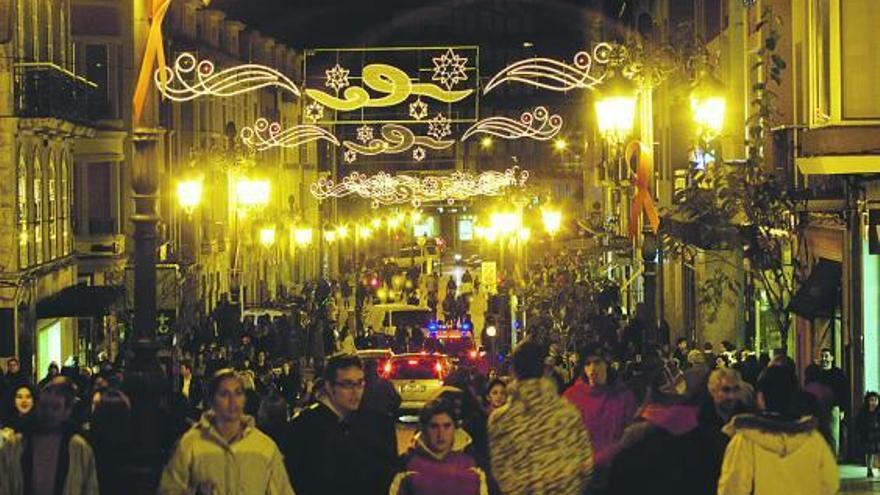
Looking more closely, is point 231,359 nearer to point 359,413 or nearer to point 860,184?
point 860,184

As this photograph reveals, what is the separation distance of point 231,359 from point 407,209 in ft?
306

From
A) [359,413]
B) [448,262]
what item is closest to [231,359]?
[359,413]

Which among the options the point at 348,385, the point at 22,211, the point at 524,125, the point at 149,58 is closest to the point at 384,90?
the point at 524,125

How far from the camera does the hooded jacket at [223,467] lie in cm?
1021

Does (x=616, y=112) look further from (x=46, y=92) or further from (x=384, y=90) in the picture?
(x=46, y=92)

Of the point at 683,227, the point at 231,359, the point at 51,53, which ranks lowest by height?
the point at 231,359

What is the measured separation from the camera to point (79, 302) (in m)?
39.1

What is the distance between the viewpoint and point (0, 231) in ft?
115

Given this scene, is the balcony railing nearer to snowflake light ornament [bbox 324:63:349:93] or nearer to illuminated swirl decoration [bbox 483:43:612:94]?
snowflake light ornament [bbox 324:63:349:93]

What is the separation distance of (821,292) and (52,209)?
18.8 meters

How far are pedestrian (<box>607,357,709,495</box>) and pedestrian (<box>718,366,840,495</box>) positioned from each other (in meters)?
0.88

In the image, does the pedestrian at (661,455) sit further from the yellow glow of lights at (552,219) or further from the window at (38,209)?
the yellow glow of lights at (552,219)

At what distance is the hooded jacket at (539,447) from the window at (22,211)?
86.0 ft

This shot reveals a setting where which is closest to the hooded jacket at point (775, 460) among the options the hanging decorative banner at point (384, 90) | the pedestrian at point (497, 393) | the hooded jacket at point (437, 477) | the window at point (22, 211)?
the hooded jacket at point (437, 477)
